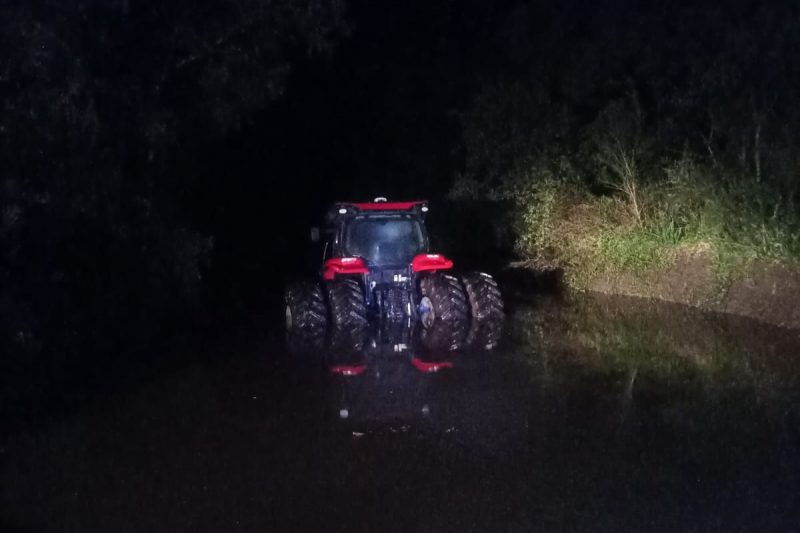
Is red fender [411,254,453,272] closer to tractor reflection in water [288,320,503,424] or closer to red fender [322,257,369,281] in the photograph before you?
red fender [322,257,369,281]

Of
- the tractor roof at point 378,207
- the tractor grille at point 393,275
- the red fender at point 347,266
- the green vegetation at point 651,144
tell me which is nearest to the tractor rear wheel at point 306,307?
the red fender at point 347,266

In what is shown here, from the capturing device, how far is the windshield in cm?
1753

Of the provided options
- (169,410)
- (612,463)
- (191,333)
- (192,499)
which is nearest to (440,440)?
(612,463)

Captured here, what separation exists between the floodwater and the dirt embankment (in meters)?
0.93

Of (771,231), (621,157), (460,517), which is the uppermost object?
(621,157)

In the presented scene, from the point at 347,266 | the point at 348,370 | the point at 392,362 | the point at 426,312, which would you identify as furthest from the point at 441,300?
the point at 348,370

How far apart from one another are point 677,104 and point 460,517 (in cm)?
1584

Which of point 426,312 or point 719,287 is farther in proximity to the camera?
point 719,287

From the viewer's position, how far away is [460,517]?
8203mm

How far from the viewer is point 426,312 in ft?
55.9

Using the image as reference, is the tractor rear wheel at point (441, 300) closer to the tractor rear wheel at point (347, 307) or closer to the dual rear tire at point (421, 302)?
the dual rear tire at point (421, 302)

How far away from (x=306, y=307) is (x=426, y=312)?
189cm

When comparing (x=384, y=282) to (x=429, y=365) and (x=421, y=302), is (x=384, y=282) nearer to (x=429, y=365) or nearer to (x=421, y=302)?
(x=421, y=302)

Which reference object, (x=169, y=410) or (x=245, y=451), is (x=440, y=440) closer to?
(x=245, y=451)
